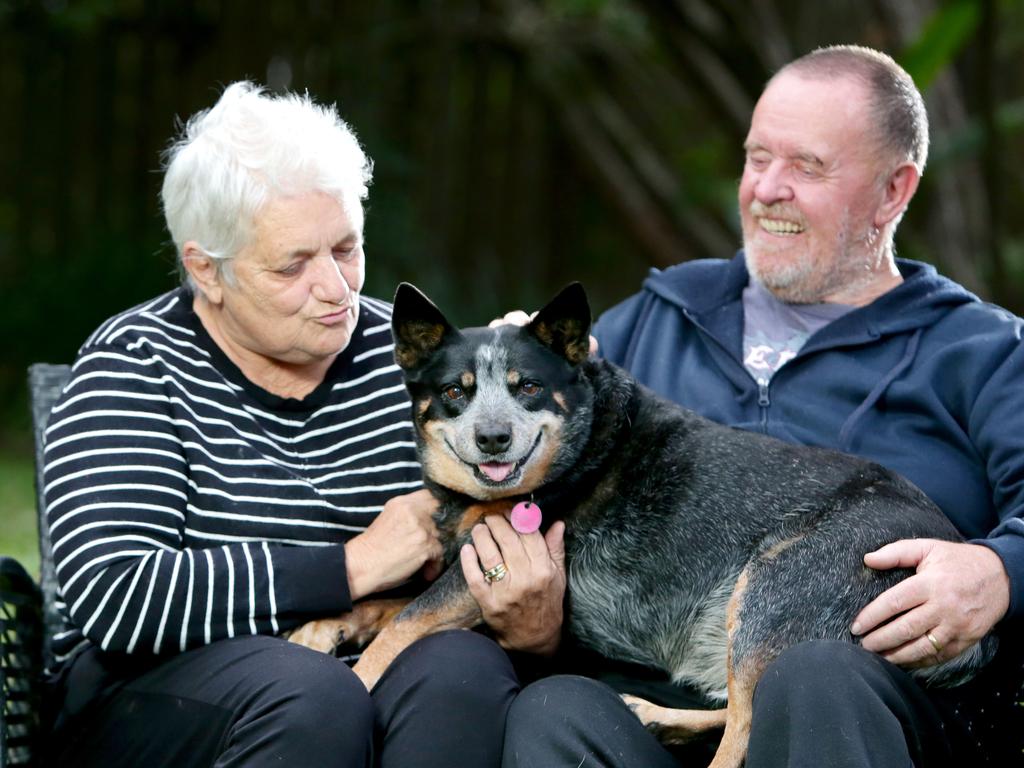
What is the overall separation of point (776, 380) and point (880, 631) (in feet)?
2.79

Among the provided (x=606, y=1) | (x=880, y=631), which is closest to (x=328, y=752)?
(x=880, y=631)

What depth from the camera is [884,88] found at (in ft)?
11.0

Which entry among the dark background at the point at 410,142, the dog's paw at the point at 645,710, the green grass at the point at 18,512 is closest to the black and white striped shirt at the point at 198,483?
the dog's paw at the point at 645,710

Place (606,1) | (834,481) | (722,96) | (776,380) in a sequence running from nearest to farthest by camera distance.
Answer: (834,481) → (776,380) → (722,96) → (606,1)

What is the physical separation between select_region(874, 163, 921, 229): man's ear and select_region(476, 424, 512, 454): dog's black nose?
1245mm

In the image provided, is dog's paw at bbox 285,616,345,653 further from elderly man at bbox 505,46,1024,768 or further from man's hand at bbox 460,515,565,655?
elderly man at bbox 505,46,1024,768

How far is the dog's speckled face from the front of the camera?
2.94 m

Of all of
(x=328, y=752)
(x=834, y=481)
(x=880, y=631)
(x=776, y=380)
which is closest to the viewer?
(x=328, y=752)

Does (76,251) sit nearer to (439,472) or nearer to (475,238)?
(475,238)

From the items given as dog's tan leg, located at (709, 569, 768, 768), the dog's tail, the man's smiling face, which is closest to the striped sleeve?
dog's tan leg, located at (709, 569, 768, 768)

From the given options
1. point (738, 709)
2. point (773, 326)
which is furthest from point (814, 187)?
point (738, 709)

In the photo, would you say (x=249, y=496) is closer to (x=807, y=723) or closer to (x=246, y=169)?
(x=246, y=169)

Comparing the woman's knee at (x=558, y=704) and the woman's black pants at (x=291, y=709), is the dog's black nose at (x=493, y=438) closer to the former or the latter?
the woman's black pants at (x=291, y=709)

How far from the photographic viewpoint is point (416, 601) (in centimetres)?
290
